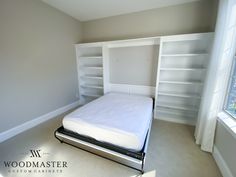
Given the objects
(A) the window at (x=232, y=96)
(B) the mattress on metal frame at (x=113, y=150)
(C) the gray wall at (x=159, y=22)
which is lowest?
(B) the mattress on metal frame at (x=113, y=150)

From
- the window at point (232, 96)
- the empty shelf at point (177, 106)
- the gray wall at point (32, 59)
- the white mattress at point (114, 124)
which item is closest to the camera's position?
the white mattress at point (114, 124)

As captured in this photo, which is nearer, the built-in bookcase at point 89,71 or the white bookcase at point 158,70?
the white bookcase at point 158,70

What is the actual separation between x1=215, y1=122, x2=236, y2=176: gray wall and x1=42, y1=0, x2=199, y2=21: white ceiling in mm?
2634

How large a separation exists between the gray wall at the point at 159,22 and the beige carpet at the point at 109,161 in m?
2.34

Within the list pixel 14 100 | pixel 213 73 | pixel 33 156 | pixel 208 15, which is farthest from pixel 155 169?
pixel 208 15

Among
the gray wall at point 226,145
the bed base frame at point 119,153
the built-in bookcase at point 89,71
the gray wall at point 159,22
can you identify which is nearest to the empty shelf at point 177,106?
the gray wall at point 226,145

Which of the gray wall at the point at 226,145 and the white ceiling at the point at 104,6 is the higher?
the white ceiling at the point at 104,6

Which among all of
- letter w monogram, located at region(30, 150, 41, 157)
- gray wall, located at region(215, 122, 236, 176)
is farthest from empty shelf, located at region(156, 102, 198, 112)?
letter w monogram, located at region(30, 150, 41, 157)

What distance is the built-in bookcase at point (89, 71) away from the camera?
364 centimetres

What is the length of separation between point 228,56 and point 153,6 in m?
1.99

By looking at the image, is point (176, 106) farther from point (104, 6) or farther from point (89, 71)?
point (104, 6)

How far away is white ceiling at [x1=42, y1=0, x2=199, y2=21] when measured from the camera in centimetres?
256

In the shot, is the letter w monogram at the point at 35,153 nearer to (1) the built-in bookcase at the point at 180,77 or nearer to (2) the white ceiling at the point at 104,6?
(1) the built-in bookcase at the point at 180,77

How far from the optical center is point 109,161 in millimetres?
1715
